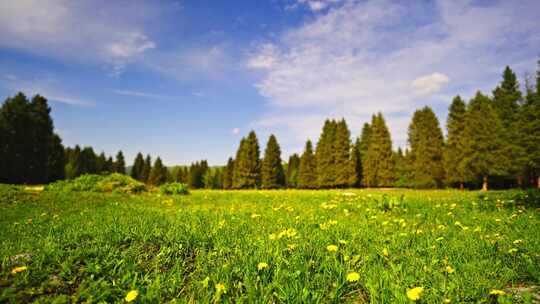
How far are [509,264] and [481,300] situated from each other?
55.1 inches

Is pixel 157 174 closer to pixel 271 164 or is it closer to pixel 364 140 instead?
pixel 271 164

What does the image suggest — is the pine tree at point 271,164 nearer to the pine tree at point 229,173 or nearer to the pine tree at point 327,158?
the pine tree at point 327,158

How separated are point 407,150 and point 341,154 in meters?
9.97

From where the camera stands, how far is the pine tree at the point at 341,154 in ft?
151

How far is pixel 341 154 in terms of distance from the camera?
153ft

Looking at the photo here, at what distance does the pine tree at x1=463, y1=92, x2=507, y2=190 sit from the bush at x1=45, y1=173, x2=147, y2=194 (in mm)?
33961

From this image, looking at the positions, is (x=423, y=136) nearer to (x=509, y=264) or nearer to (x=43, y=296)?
(x=509, y=264)

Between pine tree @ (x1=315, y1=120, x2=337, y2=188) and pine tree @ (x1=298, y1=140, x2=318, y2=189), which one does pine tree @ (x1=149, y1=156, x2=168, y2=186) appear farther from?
pine tree @ (x1=315, y1=120, x2=337, y2=188)

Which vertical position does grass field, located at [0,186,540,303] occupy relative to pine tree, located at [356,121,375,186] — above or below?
below

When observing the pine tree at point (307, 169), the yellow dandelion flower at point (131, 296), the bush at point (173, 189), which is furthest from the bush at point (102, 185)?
the pine tree at point (307, 169)

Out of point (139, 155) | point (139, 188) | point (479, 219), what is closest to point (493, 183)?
point (479, 219)

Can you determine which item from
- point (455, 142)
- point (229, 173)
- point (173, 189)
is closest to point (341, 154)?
point (455, 142)

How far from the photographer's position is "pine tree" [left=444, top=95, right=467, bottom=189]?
34.7 m

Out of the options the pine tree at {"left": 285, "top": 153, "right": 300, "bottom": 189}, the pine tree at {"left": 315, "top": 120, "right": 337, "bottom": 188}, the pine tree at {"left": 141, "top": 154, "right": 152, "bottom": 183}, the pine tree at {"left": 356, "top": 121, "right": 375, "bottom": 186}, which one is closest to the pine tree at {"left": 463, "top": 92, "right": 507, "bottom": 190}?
the pine tree at {"left": 315, "top": 120, "right": 337, "bottom": 188}
